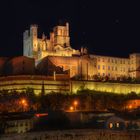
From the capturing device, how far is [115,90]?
303 feet

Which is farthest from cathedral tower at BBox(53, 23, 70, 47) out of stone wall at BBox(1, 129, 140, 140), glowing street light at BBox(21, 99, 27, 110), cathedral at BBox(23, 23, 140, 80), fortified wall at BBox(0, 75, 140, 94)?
stone wall at BBox(1, 129, 140, 140)

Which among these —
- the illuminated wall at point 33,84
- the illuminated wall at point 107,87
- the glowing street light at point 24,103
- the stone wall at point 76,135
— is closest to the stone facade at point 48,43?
the illuminated wall at point 107,87

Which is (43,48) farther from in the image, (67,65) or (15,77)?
(15,77)

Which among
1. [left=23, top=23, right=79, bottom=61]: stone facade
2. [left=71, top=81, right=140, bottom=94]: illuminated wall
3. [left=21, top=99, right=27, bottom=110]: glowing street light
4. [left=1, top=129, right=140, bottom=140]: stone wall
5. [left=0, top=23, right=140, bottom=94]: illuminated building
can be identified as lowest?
[left=1, top=129, right=140, bottom=140]: stone wall

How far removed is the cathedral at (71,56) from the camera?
102350mm

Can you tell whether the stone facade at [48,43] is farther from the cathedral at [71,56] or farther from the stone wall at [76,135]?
the stone wall at [76,135]

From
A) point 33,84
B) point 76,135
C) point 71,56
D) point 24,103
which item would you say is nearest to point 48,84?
point 33,84

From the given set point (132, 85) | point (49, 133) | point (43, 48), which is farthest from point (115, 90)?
point (49, 133)

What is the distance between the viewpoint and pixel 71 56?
104312 mm

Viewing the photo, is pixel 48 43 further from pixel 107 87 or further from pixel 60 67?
pixel 107 87

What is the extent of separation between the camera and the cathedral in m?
102

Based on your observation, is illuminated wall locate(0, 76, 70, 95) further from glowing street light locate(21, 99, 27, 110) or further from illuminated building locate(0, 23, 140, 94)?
glowing street light locate(21, 99, 27, 110)

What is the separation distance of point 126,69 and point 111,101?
1312 inches

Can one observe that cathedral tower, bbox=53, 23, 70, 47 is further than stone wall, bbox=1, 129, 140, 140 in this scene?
Yes
